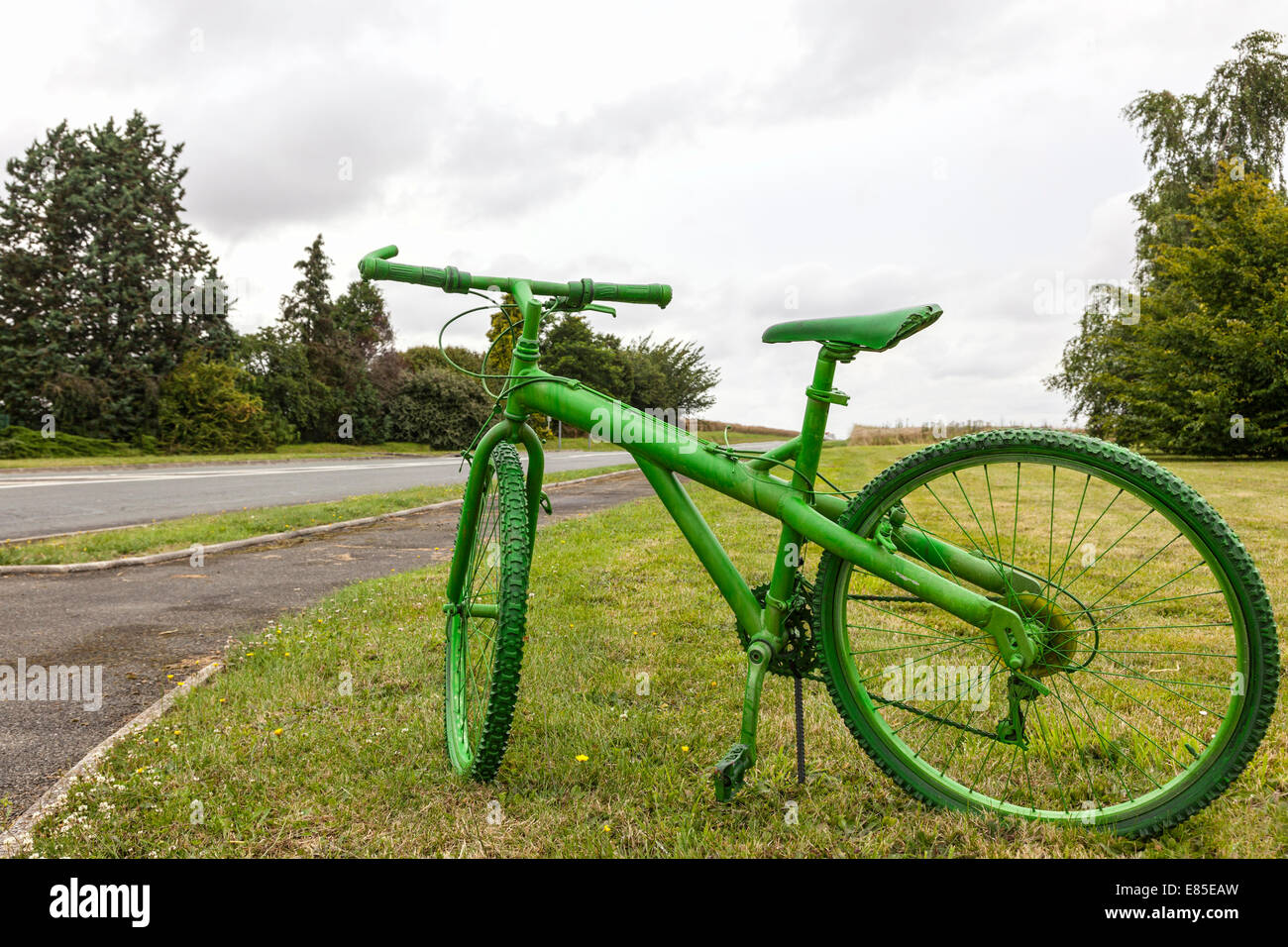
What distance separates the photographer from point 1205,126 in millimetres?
25047

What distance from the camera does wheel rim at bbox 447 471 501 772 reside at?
2617 millimetres

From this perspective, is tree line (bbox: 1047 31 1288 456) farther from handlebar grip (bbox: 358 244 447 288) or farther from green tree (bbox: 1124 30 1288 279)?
handlebar grip (bbox: 358 244 447 288)

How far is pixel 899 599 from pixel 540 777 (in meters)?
1.25

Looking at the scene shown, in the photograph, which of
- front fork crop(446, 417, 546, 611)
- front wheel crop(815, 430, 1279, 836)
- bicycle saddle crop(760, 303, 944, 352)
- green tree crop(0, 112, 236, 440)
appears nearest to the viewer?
front wheel crop(815, 430, 1279, 836)

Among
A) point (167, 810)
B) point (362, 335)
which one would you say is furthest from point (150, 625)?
point (362, 335)

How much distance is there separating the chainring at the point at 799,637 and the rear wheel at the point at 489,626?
0.78 meters

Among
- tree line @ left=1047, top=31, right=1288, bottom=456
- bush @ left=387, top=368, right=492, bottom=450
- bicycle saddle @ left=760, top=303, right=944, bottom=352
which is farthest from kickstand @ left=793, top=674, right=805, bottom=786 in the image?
bush @ left=387, top=368, right=492, bottom=450

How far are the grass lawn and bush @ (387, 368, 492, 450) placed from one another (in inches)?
1212

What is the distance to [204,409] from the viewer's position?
26891 millimetres

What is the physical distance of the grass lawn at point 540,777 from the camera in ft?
6.51

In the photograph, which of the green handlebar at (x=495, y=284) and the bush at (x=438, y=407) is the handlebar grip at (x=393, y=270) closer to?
the green handlebar at (x=495, y=284)

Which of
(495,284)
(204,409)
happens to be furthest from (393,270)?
(204,409)

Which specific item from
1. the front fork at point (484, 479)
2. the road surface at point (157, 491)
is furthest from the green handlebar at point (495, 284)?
the road surface at point (157, 491)
